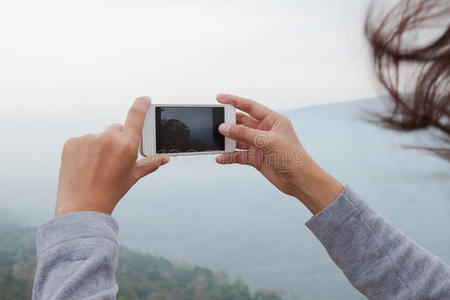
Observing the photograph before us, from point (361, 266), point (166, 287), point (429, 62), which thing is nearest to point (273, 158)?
point (361, 266)

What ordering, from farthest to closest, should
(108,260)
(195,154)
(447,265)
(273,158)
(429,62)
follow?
(429,62)
(195,154)
(273,158)
(447,265)
(108,260)

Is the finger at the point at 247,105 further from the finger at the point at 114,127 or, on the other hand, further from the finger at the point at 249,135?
the finger at the point at 114,127

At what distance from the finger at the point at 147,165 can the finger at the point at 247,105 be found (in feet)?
0.62

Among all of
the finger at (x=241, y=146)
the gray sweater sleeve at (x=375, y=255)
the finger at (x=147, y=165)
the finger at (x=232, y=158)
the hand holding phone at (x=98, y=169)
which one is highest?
the hand holding phone at (x=98, y=169)

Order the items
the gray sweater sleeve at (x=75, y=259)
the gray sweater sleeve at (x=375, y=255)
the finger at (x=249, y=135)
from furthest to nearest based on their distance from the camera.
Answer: the finger at (x=249, y=135) → the gray sweater sleeve at (x=375, y=255) → the gray sweater sleeve at (x=75, y=259)

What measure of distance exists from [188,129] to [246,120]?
124mm

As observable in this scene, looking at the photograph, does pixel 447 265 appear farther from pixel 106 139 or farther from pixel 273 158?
pixel 106 139

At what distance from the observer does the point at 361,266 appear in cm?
45

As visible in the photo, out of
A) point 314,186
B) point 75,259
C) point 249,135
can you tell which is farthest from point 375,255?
point 75,259

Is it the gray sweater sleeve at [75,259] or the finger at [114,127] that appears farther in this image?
the finger at [114,127]

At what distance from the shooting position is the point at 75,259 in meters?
0.33

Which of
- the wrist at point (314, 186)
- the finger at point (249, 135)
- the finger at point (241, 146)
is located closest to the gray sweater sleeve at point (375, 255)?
the wrist at point (314, 186)

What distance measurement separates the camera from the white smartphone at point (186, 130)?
2.07ft

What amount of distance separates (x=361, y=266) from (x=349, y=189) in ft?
0.34
